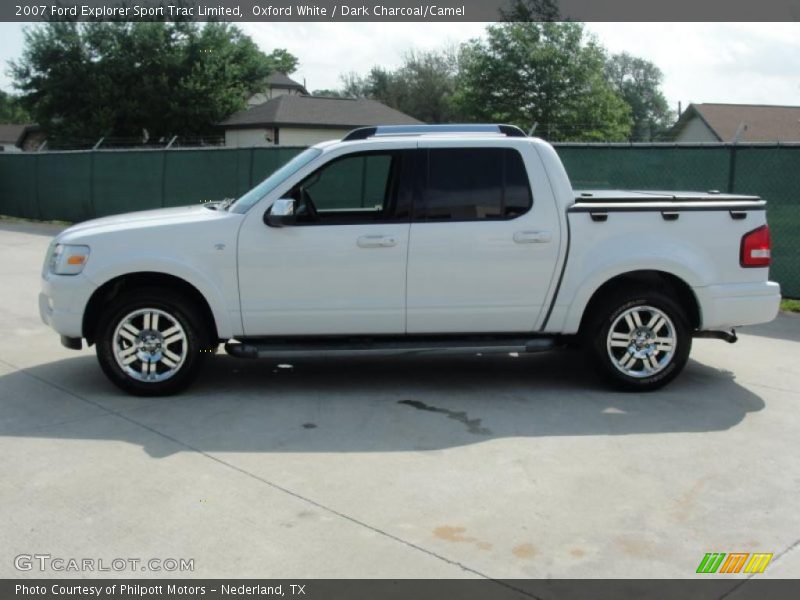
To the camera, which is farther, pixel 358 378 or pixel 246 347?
pixel 358 378

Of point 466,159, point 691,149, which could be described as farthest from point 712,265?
point 691,149

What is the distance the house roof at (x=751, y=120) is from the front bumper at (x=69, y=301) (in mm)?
43428

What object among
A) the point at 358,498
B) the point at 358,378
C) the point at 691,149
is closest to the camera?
the point at 358,498

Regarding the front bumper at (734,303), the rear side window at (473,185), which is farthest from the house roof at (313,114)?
the front bumper at (734,303)

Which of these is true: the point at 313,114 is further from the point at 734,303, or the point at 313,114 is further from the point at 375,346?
the point at 734,303

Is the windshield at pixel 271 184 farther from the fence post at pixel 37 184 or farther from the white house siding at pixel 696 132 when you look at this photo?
the white house siding at pixel 696 132

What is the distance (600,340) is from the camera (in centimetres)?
665

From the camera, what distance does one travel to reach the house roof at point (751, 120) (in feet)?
151

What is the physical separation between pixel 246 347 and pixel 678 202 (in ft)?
11.1

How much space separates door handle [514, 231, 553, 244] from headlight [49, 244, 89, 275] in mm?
3125

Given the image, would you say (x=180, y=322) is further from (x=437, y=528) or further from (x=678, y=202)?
(x=678, y=202)

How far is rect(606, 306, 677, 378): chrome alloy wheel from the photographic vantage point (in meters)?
6.66

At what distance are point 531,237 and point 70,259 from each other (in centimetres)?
335
